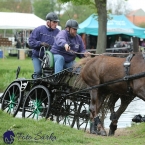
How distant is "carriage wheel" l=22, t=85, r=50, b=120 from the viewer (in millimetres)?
10859

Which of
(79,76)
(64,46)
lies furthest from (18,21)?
(79,76)

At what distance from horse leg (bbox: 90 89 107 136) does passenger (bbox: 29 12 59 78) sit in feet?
5.96

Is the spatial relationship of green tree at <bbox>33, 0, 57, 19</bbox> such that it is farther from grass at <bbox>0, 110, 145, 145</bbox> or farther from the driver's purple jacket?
grass at <bbox>0, 110, 145, 145</bbox>

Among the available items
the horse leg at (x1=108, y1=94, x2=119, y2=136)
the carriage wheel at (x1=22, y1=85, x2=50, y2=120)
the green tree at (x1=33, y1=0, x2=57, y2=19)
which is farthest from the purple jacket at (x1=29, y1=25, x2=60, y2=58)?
the green tree at (x1=33, y1=0, x2=57, y2=19)

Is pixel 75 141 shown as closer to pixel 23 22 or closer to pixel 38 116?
pixel 38 116

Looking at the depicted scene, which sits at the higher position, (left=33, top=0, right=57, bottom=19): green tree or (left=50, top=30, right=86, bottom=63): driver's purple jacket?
(left=33, top=0, right=57, bottom=19): green tree

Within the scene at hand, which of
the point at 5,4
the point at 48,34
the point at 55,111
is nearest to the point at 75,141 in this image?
the point at 55,111

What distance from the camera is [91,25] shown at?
120ft

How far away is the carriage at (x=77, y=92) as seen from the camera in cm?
952

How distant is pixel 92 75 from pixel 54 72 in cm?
131

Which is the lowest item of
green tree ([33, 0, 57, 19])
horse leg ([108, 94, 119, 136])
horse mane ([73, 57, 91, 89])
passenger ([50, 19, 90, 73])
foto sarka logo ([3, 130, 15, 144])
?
horse leg ([108, 94, 119, 136])

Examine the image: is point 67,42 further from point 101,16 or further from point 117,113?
point 101,16

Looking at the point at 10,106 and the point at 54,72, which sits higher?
the point at 54,72

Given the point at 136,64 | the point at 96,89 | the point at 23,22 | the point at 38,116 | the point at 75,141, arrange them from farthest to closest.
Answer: the point at 23,22, the point at 38,116, the point at 96,89, the point at 136,64, the point at 75,141
